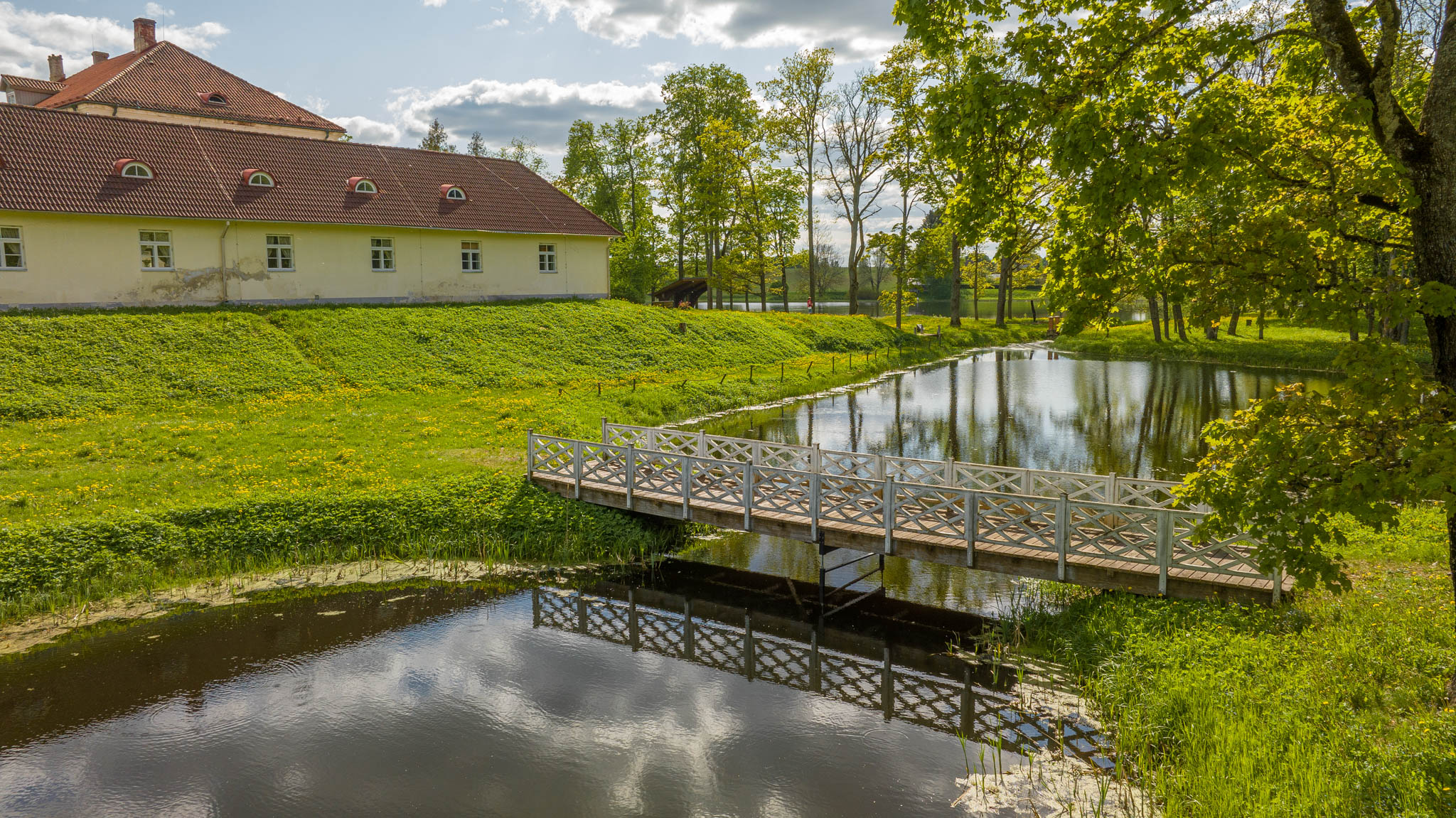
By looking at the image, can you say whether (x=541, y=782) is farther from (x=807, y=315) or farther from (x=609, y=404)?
(x=807, y=315)

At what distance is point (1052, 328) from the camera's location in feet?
225

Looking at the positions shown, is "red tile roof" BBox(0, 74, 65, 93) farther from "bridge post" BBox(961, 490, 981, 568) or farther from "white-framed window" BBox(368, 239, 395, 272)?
"bridge post" BBox(961, 490, 981, 568)

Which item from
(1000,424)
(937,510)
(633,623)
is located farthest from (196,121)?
(937,510)

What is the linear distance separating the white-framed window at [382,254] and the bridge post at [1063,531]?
3191cm

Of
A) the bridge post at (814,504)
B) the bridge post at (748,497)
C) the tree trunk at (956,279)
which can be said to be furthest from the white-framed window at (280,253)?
the tree trunk at (956,279)

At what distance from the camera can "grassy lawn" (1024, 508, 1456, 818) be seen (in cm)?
798

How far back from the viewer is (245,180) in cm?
3419

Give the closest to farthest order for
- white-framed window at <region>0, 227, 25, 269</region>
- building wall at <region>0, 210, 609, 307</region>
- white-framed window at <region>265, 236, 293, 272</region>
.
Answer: white-framed window at <region>0, 227, 25, 269</region>, building wall at <region>0, 210, 609, 307</region>, white-framed window at <region>265, 236, 293, 272</region>

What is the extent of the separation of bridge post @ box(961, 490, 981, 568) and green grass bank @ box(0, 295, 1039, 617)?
6.83 metres

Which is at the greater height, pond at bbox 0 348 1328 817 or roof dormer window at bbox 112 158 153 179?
roof dormer window at bbox 112 158 153 179

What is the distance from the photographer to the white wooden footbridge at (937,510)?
12461 millimetres

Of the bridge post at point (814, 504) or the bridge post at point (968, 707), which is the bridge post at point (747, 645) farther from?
the bridge post at point (968, 707)

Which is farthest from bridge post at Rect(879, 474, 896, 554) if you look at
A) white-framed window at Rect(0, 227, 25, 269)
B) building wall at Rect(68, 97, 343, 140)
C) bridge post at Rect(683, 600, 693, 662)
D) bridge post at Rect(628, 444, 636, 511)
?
building wall at Rect(68, 97, 343, 140)

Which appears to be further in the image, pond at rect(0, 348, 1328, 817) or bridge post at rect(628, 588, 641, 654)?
bridge post at rect(628, 588, 641, 654)
